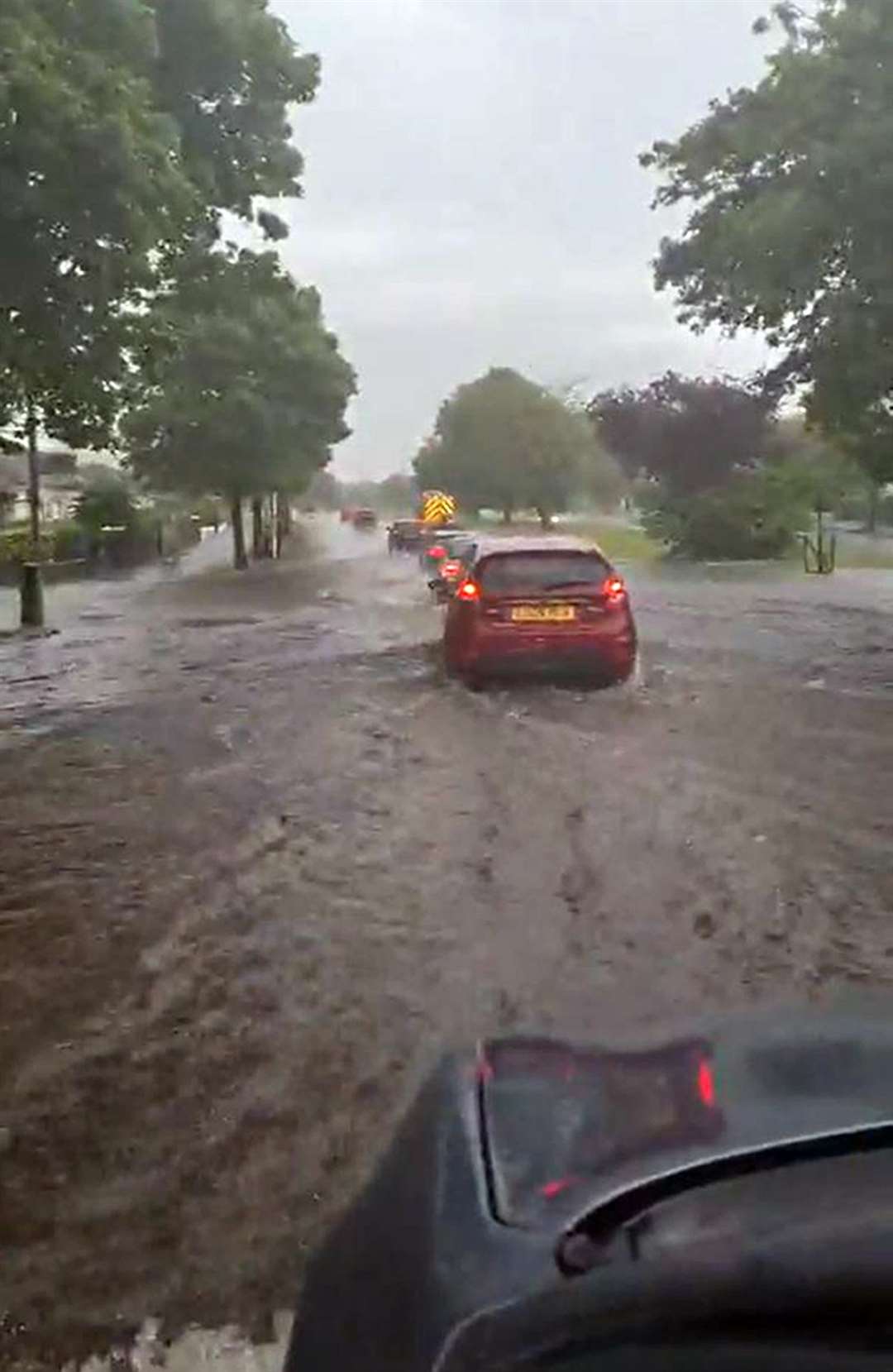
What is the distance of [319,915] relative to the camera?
8008mm

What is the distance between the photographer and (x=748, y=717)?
1588 cm

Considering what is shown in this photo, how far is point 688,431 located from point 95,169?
4469 cm

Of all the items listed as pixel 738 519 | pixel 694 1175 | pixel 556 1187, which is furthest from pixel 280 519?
pixel 694 1175

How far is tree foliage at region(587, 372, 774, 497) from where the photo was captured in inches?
2267

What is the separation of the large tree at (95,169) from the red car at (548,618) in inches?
184

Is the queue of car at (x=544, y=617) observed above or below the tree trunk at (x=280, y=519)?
above

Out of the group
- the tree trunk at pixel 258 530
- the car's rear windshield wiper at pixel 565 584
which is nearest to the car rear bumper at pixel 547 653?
the car's rear windshield wiper at pixel 565 584

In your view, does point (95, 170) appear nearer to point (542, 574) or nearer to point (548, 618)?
point (542, 574)

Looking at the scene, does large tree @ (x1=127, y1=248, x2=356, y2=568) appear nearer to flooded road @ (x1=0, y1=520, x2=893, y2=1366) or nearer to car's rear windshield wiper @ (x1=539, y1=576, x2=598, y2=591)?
car's rear windshield wiper @ (x1=539, y1=576, x2=598, y2=591)

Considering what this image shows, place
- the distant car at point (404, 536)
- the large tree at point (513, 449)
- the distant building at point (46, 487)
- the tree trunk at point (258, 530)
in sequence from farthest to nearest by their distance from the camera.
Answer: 1. the large tree at point (513, 449)
2. the distant car at point (404, 536)
3. the tree trunk at point (258, 530)
4. the distant building at point (46, 487)

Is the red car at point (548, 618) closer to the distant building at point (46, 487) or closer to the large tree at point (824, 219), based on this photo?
the large tree at point (824, 219)

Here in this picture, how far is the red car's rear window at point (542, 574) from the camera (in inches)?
698

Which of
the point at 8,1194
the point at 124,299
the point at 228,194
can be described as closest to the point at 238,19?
the point at 228,194

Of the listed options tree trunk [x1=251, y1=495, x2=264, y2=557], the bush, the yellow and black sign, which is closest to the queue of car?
the bush
